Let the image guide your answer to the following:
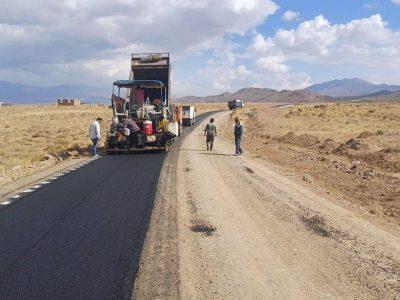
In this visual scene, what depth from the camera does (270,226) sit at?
927cm

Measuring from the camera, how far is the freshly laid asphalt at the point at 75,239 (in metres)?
6.09

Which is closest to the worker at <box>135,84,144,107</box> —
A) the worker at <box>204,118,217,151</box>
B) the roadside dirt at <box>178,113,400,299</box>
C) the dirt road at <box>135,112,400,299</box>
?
the worker at <box>204,118,217,151</box>

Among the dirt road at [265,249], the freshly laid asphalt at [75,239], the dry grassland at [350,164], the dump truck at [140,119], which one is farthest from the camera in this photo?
the dump truck at [140,119]

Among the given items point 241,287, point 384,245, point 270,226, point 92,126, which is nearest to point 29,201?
point 270,226

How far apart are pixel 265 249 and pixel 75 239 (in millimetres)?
3114

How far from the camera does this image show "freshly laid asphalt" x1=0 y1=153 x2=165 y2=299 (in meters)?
6.09

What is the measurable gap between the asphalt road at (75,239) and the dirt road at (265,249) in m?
0.36

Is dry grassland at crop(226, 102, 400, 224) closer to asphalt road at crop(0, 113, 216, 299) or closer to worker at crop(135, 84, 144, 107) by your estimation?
asphalt road at crop(0, 113, 216, 299)

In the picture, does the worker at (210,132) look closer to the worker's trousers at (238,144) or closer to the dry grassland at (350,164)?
the worker's trousers at (238,144)

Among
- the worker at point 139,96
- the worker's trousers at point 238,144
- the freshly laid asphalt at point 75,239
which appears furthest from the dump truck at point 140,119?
the freshly laid asphalt at point 75,239

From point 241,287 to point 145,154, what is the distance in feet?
51.4

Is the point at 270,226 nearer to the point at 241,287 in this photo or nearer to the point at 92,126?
the point at 241,287

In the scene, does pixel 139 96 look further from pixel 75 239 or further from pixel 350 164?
pixel 75 239

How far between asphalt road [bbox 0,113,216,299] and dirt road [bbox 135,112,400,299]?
14.3 inches
